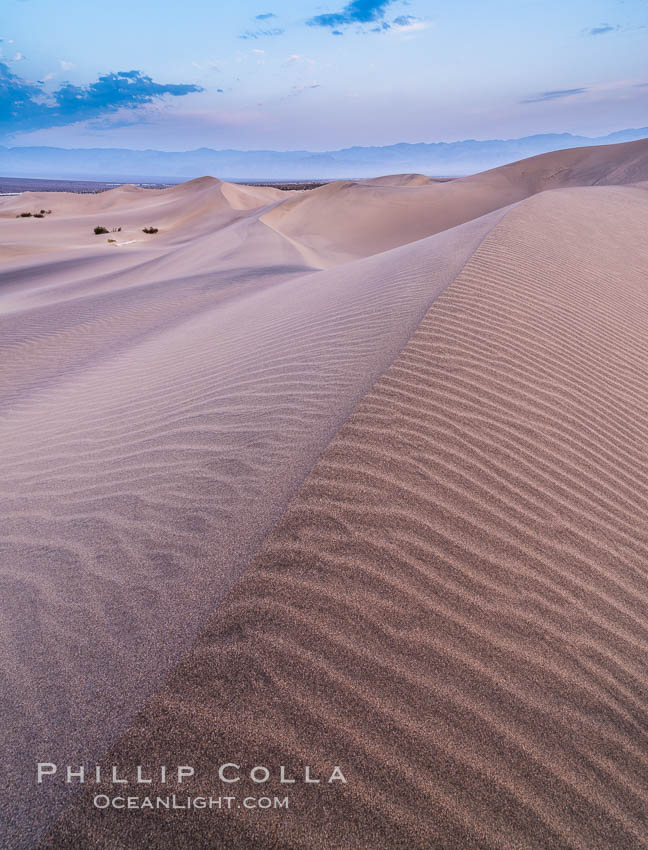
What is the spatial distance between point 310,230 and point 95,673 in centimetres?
2368

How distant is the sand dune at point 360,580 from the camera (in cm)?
153

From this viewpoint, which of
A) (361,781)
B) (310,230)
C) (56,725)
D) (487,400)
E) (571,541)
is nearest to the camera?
(361,781)

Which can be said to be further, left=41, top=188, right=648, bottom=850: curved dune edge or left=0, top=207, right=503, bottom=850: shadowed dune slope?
left=0, top=207, right=503, bottom=850: shadowed dune slope

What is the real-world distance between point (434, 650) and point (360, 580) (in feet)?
1.20

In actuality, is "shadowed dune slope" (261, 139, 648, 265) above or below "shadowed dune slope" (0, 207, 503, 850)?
above

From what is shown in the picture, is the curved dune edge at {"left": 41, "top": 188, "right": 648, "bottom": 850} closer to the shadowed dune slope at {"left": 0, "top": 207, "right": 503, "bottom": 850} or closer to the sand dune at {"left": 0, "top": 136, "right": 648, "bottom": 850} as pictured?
the sand dune at {"left": 0, "top": 136, "right": 648, "bottom": 850}

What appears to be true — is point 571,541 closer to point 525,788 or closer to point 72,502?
point 525,788

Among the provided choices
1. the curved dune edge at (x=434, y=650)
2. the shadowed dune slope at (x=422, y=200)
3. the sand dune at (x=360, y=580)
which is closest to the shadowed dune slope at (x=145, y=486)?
the sand dune at (x=360, y=580)

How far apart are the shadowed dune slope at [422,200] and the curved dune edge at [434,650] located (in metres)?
17.4

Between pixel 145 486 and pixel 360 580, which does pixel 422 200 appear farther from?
pixel 360 580

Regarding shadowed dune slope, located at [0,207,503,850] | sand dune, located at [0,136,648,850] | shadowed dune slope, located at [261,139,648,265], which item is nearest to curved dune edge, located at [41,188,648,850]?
sand dune, located at [0,136,648,850]

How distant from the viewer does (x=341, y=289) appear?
6445mm

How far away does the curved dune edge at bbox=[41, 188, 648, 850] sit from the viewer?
1486mm

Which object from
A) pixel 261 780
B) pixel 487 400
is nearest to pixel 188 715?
pixel 261 780
